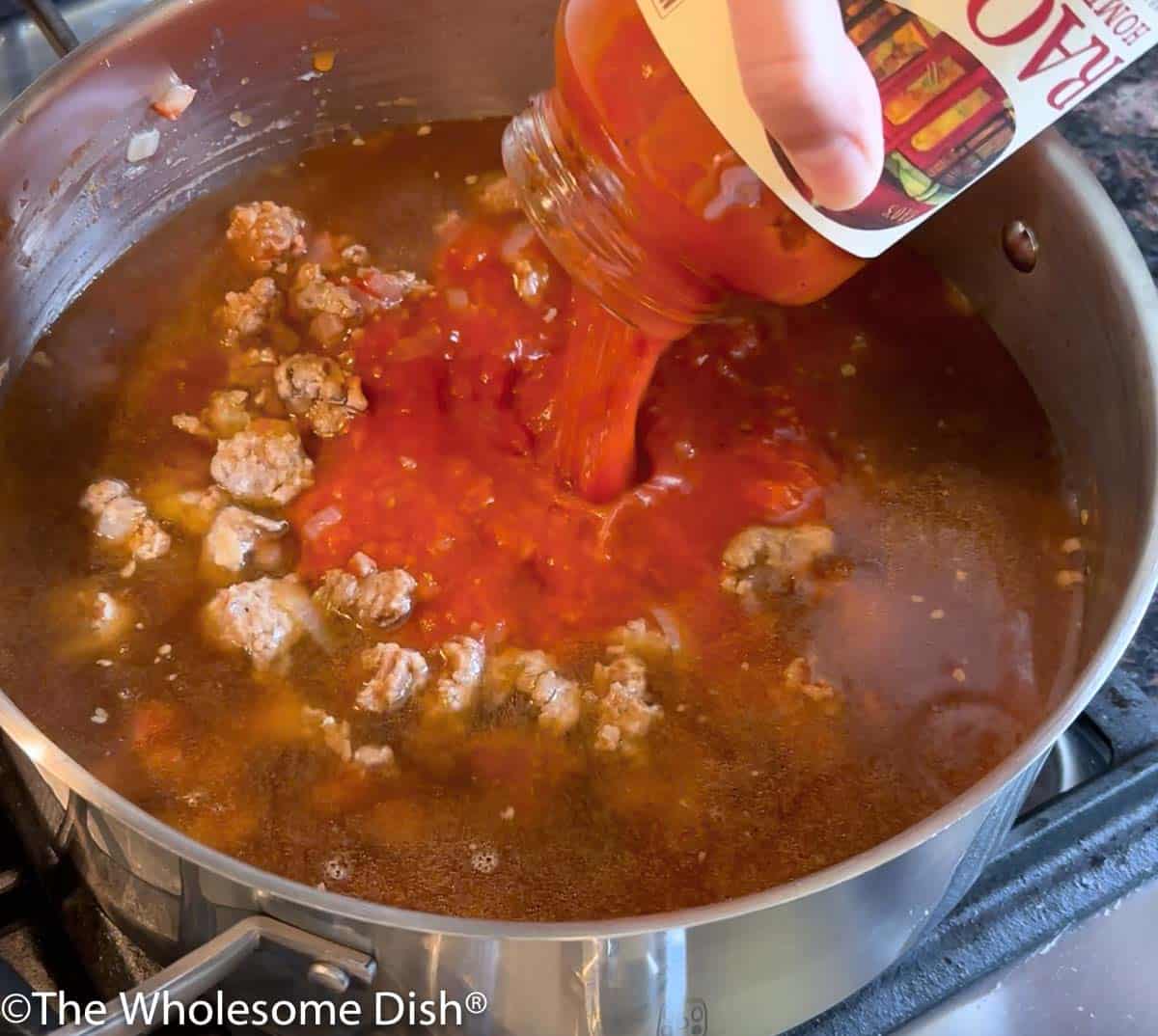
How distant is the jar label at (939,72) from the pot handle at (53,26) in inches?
25.0

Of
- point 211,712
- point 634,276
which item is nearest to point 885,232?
point 634,276

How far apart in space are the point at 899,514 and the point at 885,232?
0.34m

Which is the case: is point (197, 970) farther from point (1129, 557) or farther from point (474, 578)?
point (1129, 557)

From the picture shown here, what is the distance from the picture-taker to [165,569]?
98cm

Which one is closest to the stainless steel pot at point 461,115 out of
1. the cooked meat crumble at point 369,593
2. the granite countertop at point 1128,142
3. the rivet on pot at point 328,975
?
the rivet on pot at point 328,975

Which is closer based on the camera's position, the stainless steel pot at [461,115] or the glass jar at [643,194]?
the stainless steel pot at [461,115]

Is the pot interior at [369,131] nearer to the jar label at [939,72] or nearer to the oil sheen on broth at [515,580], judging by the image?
the oil sheen on broth at [515,580]

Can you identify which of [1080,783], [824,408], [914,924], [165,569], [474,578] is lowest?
[1080,783]

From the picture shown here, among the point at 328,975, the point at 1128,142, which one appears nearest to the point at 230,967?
the point at 328,975

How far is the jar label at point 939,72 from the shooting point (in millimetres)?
660

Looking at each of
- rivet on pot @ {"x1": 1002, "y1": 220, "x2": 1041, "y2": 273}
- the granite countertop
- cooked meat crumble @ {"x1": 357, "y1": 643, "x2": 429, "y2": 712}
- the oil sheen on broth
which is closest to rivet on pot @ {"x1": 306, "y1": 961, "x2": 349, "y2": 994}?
the oil sheen on broth

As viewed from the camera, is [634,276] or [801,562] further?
[801,562]

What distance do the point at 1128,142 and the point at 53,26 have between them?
101 cm

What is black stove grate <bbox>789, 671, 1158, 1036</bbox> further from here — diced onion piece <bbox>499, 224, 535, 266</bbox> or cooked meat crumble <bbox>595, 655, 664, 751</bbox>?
diced onion piece <bbox>499, 224, 535, 266</bbox>
